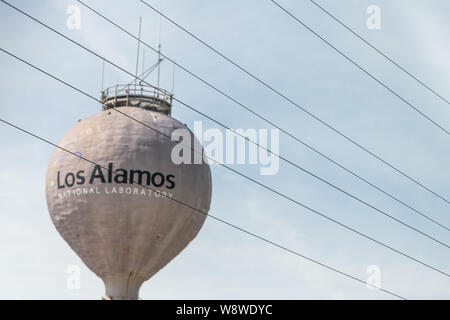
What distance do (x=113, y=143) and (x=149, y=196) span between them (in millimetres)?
3299

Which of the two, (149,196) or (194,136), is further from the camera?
(194,136)

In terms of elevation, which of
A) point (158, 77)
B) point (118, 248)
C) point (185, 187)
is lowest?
point (118, 248)
